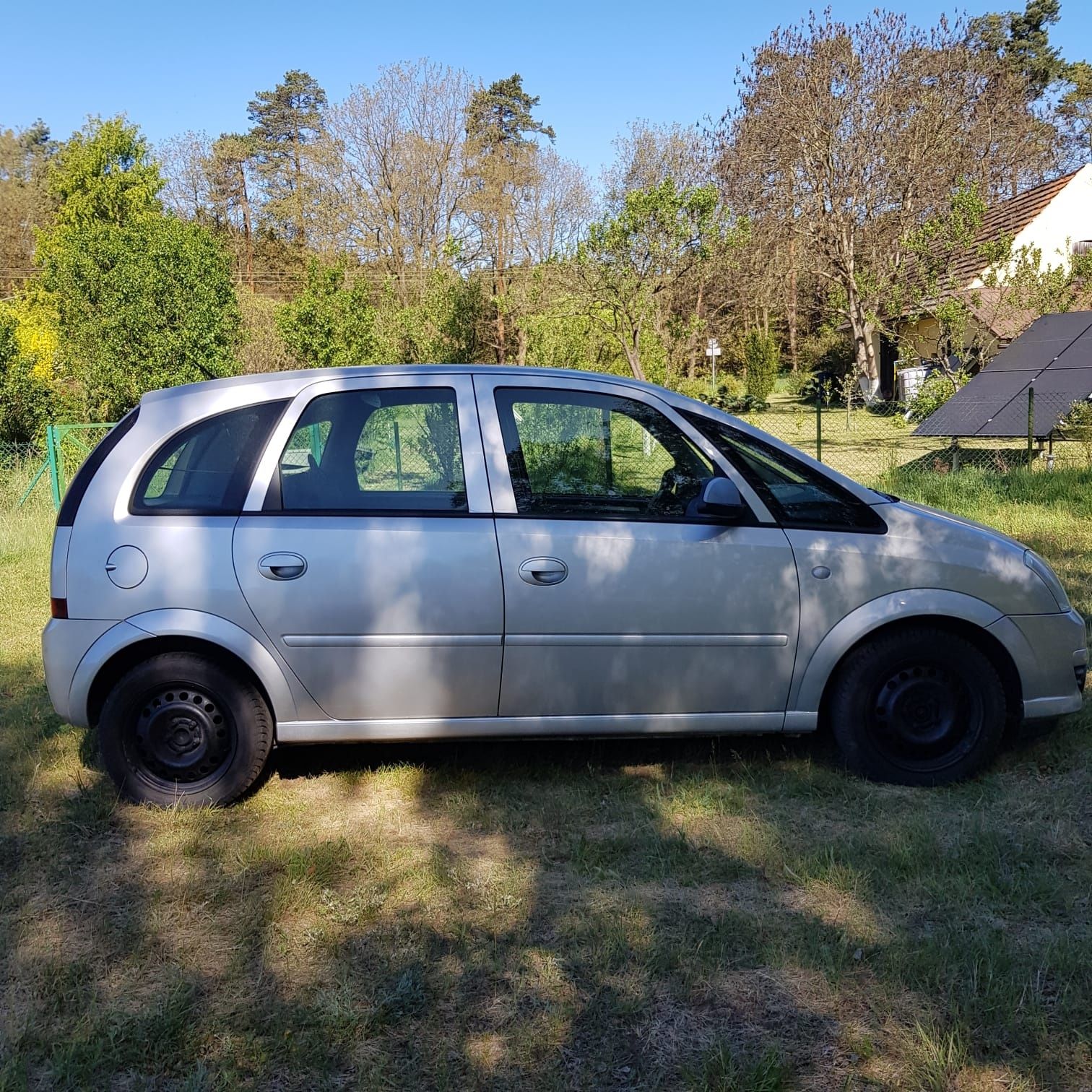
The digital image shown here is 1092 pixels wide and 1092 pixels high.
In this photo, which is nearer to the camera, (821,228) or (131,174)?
(131,174)

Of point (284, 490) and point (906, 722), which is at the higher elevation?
point (284, 490)

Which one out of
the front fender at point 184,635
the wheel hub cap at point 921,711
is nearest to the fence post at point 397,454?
the front fender at point 184,635

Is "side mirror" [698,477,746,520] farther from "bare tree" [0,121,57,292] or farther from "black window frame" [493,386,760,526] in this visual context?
"bare tree" [0,121,57,292]

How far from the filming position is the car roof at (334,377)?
422 cm

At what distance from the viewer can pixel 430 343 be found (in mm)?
21484

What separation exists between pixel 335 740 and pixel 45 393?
16591mm

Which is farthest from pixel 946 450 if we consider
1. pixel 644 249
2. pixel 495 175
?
pixel 495 175

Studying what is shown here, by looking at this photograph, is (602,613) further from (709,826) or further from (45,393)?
(45,393)

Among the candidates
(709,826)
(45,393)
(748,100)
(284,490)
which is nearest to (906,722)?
(709,826)

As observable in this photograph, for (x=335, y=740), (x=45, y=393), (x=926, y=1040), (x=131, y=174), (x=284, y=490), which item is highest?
(x=131, y=174)

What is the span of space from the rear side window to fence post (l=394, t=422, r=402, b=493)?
0.46 m

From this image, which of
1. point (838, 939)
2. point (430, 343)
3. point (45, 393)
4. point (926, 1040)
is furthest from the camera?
point (430, 343)

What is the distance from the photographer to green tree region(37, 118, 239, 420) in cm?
1780

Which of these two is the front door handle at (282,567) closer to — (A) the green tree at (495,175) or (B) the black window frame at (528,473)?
(B) the black window frame at (528,473)
